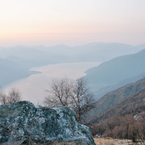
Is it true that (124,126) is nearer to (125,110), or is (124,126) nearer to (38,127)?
(38,127)

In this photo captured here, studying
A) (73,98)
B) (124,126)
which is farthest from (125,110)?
(73,98)

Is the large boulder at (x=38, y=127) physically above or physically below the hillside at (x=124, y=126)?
above

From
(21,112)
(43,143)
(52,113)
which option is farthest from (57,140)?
(21,112)

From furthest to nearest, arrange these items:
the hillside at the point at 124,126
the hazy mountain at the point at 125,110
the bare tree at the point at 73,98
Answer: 1. the hazy mountain at the point at 125,110
2. the bare tree at the point at 73,98
3. the hillside at the point at 124,126

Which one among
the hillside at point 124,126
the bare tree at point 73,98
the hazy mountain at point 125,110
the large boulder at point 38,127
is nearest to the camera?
the large boulder at point 38,127

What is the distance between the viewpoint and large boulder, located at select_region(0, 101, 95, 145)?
4.25m

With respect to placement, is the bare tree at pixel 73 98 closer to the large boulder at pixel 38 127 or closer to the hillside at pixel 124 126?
the hillside at pixel 124 126

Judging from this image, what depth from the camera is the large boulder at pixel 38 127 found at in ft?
14.0

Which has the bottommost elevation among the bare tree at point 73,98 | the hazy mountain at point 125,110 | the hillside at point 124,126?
the hazy mountain at point 125,110

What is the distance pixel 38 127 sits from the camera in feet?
15.0

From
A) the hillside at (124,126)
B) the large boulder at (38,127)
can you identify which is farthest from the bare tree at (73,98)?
the large boulder at (38,127)

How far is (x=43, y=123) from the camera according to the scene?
15.4 ft

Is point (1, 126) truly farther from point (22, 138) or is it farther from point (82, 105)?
point (82, 105)

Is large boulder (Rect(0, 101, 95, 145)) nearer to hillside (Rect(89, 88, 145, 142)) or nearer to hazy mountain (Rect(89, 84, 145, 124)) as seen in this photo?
hillside (Rect(89, 88, 145, 142))
